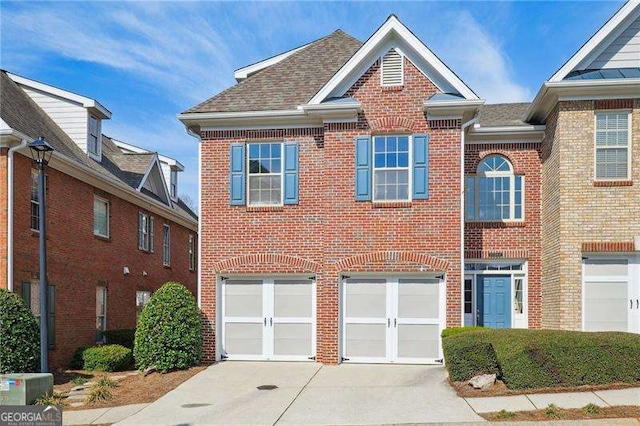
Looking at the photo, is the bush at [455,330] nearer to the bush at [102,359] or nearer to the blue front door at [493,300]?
the blue front door at [493,300]

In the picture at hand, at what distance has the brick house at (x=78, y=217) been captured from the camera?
16.2m

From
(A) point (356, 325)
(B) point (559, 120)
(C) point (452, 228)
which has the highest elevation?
(B) point (559, 120)

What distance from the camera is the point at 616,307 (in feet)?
50.1

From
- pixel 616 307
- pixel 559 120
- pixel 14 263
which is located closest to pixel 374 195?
pixel 559 120

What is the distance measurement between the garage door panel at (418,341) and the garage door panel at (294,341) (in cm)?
238

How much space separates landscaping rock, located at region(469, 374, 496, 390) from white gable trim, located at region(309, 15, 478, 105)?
6702 mm

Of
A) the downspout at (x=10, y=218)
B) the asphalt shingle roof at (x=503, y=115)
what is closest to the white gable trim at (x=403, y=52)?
the asphalt shingle roof at (x=503, y=115)

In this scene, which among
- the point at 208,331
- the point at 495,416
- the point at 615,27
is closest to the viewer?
the point at 495,416

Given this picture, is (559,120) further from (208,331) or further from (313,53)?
(208,331)

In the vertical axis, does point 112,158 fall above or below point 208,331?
above

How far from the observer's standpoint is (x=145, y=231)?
2511 cm

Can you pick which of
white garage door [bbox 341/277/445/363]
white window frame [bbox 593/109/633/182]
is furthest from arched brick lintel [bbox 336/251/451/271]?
white window frame [bbox 593/109/633/182]

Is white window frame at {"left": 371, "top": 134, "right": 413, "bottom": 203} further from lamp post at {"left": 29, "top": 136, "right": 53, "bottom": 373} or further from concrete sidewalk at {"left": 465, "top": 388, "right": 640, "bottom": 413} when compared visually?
lamp post at {"left": 29, "top": 136, "right": 53, "bottom": 373}

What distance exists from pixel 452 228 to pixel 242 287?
18.5ft
